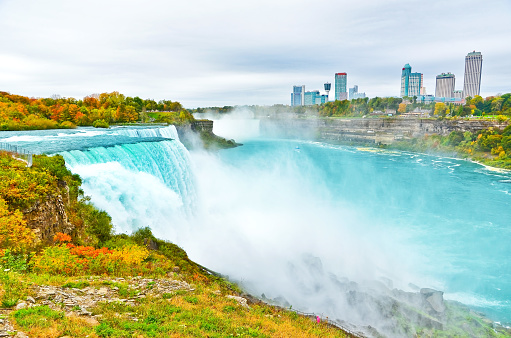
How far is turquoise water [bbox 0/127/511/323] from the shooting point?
15688mm

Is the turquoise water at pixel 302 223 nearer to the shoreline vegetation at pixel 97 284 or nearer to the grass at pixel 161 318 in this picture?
the shoreline vegetation at pixel 97 284

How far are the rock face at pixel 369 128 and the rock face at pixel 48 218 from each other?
79.2m

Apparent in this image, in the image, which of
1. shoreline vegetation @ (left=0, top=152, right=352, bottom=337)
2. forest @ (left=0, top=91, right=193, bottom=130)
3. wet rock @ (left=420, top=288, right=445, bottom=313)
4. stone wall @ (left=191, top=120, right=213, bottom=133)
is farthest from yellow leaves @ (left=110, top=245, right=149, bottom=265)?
stone wall @ (left=191, top=120, right=213, bottom=133)

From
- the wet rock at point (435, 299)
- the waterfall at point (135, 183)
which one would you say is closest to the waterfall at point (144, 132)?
the waterfall at point (135, 183)

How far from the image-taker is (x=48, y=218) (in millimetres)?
9953

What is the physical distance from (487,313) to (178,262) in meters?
14.1

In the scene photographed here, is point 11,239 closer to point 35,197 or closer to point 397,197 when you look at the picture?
point 35,197

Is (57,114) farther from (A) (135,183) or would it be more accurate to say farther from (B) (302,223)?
(B) (302,223)

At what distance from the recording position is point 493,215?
28.4m

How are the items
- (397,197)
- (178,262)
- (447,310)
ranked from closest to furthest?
(178,262) < (447,310) < (397,197)

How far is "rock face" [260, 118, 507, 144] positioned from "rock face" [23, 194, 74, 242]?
7916cm

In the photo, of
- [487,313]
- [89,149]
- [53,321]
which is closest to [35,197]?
[53,321]

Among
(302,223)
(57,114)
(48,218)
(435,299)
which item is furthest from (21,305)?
(57,114)

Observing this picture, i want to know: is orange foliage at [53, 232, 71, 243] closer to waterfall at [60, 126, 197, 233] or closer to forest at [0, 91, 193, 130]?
waterfall at [60, 126, 197, 233]
